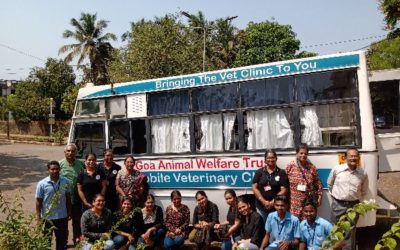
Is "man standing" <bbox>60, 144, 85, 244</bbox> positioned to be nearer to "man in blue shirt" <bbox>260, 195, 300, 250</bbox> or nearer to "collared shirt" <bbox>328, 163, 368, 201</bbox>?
"man in blue shirt" <bbox>260, 195, 300, 250</bbox>

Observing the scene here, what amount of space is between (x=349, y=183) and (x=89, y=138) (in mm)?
5313

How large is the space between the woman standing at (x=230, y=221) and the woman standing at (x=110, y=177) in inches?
74.9

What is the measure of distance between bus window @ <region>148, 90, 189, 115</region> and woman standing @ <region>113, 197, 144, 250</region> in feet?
6.70

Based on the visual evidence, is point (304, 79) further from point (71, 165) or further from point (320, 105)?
point (71, 165)

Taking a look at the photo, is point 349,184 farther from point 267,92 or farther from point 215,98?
point 215,98

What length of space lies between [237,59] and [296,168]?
3291 centimetres

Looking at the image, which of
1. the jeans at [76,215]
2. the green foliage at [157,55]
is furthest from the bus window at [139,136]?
the green foliage at [157,55]

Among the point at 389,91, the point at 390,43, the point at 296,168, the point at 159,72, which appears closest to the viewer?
the point at 296,168

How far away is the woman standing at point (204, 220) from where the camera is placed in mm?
6848

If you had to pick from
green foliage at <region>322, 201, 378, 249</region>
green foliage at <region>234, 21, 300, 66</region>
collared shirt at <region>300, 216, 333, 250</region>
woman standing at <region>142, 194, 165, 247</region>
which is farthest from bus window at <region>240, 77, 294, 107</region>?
green foliage at <region>234, 21, 300, 66</region>

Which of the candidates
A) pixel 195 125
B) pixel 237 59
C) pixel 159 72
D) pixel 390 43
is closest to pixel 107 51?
pixel 237 59

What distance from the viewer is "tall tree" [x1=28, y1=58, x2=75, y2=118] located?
39.3 metres

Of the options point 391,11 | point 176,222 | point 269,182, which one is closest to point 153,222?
point 176,222

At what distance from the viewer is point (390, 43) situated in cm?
1906
